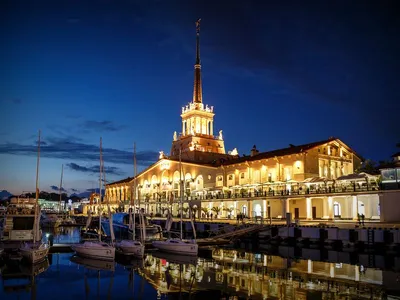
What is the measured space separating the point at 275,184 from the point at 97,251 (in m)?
38.5

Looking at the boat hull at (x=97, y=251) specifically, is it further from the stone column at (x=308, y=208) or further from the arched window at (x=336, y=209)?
the arched window at (x=336, y=209)

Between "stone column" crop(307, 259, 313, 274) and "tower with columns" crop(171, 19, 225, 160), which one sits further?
"tower with columns" crop(171, 19, 225, 160)

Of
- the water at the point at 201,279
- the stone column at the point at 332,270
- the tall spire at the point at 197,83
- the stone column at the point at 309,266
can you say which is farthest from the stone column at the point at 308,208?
the tall spire at the point at 197,83

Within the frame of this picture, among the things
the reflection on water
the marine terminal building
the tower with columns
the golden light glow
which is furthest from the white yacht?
the tower with columns

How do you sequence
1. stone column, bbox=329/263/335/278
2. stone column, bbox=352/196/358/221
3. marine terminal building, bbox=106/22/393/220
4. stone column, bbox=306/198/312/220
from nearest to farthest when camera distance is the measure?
stone column, bbox=329/263/335/278 < stone column, bbox=352/196/358/221 < marine terminal building, bbox=106/22/393/220 < stone column, bbox=306/198/312/220

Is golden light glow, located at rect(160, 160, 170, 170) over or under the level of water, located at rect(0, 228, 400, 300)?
over

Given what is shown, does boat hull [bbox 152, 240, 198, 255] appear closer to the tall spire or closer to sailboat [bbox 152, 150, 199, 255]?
sailboat [bbox 152, 150, 199, 255]

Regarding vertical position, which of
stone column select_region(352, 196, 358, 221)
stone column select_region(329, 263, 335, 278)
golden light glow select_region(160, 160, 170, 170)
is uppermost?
golden light glow select_region(160, 160, 170, 170)

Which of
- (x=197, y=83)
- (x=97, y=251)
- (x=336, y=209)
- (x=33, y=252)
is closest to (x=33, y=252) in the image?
(x=33, y=252)

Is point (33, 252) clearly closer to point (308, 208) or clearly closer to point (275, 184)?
point (308, 208)

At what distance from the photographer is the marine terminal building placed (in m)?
57.8

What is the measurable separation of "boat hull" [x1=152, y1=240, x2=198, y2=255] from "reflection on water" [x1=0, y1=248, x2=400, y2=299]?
2207mm

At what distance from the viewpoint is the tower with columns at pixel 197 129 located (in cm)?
11250

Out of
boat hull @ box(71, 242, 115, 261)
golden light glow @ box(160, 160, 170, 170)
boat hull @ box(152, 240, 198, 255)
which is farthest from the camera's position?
golden light glow @ box(160, 160, 170, 170)
